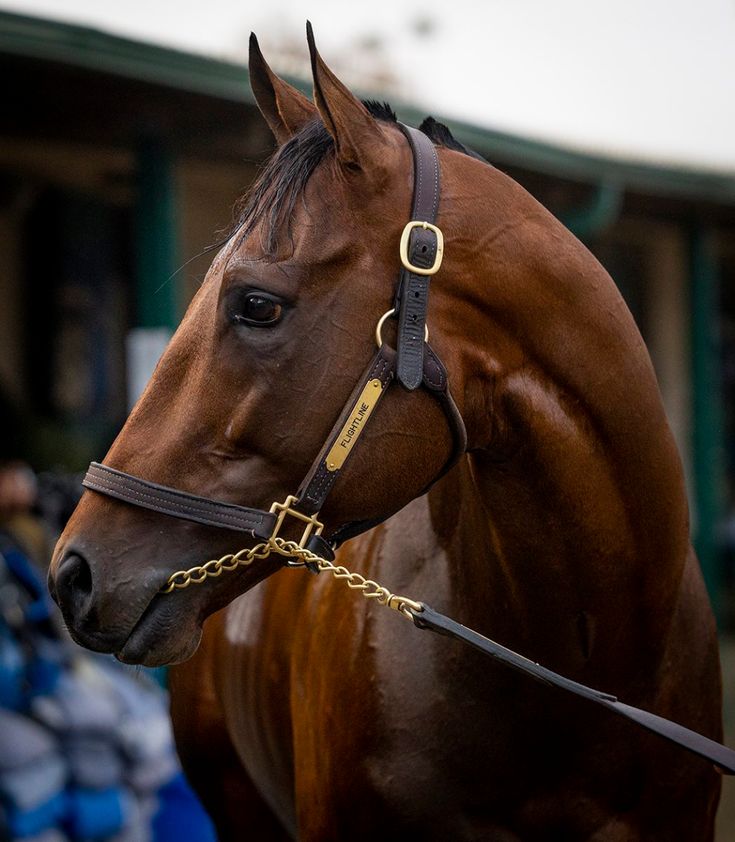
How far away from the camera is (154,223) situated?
4922 millimetres

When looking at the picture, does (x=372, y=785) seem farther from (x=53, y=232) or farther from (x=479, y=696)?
(x=53, y=232)

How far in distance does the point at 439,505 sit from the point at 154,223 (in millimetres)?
3324

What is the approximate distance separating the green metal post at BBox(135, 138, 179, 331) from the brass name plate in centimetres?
336

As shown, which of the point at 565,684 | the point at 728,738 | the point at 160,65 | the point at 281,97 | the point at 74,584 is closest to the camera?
the point at 74,584

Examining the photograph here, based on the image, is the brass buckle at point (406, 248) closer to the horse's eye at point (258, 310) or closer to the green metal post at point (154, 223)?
the horse's eye at point (258, 310)

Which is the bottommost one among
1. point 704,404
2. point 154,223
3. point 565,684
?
point 704,404

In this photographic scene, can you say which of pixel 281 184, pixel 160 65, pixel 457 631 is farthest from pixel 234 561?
pixel 160 65

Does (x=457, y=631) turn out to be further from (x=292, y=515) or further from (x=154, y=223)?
(x=154, y=223)

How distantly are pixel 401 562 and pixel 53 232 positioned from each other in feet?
16.8

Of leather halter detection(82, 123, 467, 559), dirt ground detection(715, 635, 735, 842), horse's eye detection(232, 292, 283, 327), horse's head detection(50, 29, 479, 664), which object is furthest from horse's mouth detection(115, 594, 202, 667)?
dirt ground detection(715, 635, 735, 842)

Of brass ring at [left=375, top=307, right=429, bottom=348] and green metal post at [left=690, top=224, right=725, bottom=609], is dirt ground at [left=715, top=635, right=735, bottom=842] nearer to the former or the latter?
green metal post at [left=690, top=224, right=725, bottom=609]

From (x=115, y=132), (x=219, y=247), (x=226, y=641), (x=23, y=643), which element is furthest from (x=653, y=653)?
(x=115, y=132)

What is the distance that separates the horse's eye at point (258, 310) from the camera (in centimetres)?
162

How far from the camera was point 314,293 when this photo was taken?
1.64 meters
